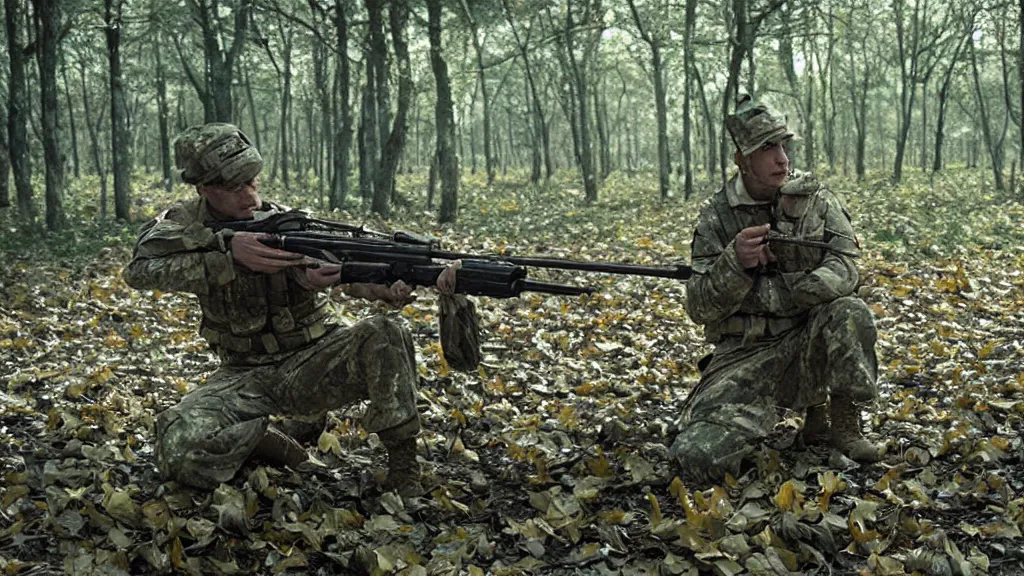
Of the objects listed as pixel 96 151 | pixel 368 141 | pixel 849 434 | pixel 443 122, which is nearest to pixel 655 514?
pixel 849 434

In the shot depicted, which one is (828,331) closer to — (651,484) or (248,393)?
(651,484)

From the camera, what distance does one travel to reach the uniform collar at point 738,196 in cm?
421

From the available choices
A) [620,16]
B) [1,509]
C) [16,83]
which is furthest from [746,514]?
[620,16]

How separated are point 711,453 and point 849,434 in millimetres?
741

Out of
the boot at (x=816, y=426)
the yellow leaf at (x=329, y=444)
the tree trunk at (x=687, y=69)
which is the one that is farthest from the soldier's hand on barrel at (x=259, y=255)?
the tree trunk at (x=687, y=69)

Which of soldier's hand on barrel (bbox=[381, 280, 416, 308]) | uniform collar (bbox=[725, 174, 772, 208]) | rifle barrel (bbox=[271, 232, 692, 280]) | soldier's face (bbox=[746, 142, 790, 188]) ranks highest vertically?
soldier's face (bbox=[746, 142, 790, 188])

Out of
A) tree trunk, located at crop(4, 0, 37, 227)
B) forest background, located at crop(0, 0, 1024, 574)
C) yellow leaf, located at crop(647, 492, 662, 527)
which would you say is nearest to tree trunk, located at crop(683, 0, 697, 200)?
forest background, located at crop(0, 0, 1024, 574)

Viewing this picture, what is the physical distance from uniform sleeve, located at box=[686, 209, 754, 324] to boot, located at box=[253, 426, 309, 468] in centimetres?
216

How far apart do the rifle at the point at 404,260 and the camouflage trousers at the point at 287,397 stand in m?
0.32

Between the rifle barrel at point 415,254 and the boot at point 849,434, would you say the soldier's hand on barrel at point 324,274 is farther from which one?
the boot at point 849,434

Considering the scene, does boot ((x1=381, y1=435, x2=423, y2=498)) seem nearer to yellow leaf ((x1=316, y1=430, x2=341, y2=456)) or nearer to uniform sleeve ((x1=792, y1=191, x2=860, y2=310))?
yellow leaf ((x1=316, y1=430, x2=341, y2=456))

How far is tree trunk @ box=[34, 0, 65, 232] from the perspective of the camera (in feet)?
44.2

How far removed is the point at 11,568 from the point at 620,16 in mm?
22760

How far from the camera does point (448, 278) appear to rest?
3.59 meters
